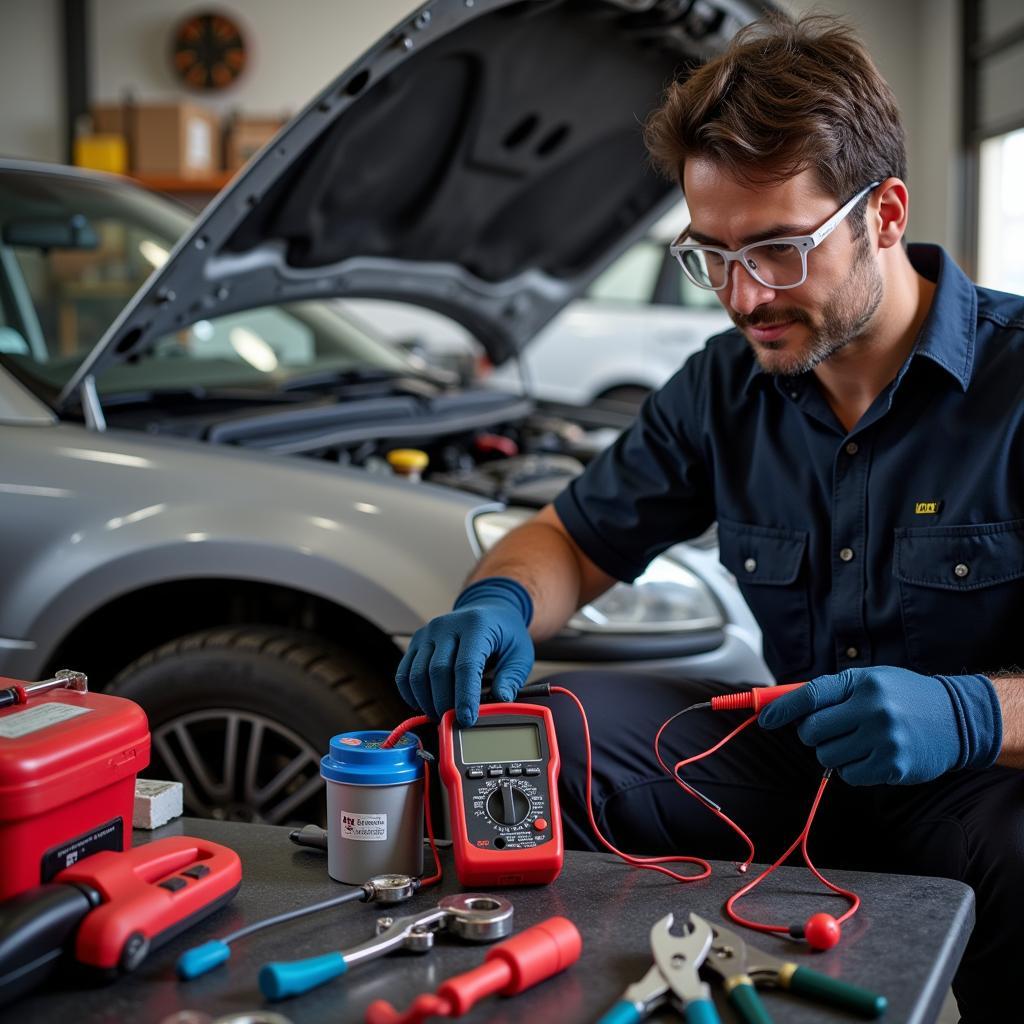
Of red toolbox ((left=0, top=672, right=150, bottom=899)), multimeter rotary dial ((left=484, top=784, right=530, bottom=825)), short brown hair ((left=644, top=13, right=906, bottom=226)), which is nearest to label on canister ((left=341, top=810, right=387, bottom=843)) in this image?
multimeter rotary dial ((left=484, top=784, right=530, bottom=825))

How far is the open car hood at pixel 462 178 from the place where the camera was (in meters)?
1.89

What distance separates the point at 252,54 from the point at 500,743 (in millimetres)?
7819

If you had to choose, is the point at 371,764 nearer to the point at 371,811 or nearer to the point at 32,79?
the point at 371,811

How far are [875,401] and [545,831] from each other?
2.40 feet

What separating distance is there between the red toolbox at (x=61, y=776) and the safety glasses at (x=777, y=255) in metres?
0.85

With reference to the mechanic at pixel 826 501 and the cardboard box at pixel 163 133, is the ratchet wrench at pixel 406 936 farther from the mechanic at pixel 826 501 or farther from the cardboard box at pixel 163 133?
the cardboard box at pixel 163 133

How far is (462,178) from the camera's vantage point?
8.04 feet

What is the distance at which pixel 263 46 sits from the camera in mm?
8109

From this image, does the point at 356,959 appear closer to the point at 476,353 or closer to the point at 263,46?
the point at 476,353

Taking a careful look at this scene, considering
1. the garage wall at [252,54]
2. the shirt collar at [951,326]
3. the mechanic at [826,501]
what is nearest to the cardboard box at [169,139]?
the garage wall at [252,54]

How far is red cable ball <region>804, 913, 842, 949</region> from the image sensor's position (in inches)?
39.2

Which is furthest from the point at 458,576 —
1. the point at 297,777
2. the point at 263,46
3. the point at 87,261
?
the point at 263,46

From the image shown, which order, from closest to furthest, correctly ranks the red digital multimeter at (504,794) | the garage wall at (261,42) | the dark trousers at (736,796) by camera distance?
the red digital multimeter at (504,794) < the dark trousers at (736,796) < the garage wall at (261,42)

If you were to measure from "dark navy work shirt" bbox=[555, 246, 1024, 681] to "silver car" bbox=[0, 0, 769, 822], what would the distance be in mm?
288
